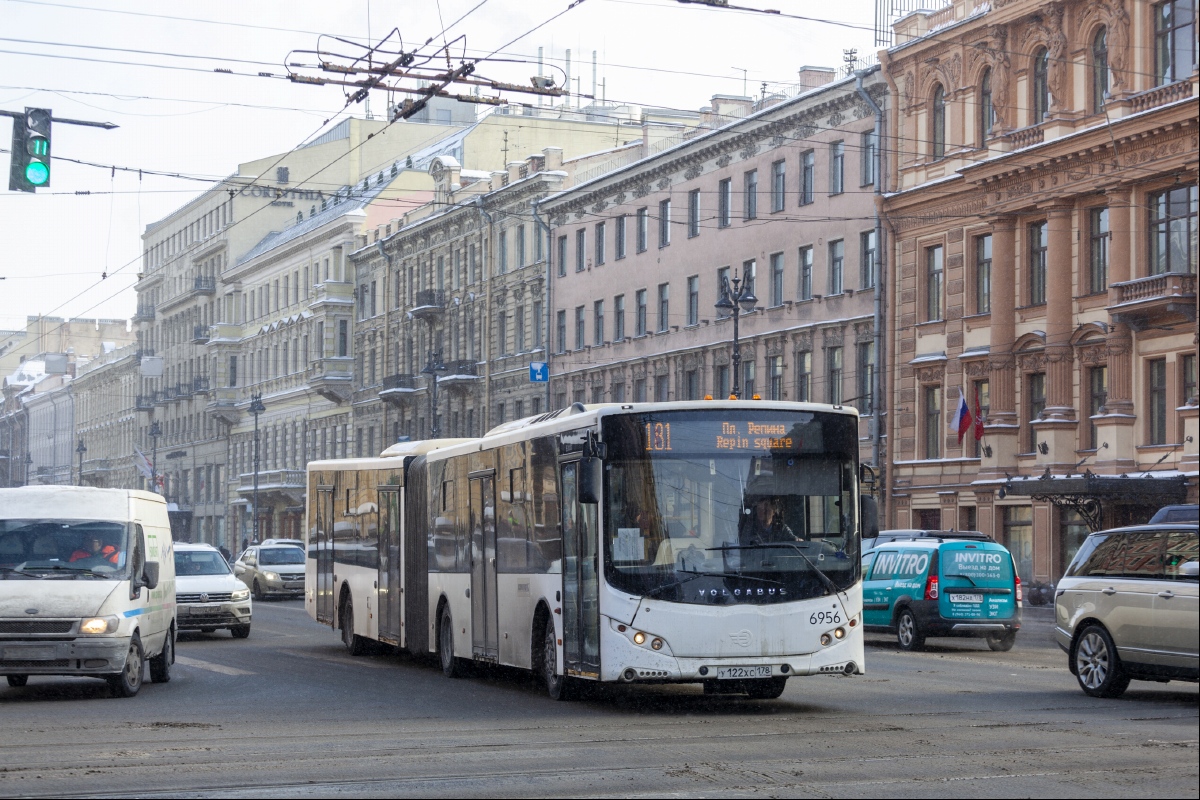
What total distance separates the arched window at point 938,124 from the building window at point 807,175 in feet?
14.8

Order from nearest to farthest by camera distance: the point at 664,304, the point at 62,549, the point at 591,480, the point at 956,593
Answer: the point at 591,480 < the point at 62,549 < the point at 956,593 < the point at 664,304

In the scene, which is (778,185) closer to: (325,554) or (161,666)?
(325,554)

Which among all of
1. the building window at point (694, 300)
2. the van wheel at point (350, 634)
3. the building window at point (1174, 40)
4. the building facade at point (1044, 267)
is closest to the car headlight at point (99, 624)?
the van wheel at point (350, 634)

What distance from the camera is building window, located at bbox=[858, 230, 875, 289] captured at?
4861cm

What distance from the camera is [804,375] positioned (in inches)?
2009

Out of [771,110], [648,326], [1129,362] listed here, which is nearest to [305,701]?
[1129,362]

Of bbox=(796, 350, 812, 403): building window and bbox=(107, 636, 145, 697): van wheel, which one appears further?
bbox=(796, 350, 812, 403): building window

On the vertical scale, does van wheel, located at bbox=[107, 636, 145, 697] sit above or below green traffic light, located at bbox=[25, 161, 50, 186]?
below

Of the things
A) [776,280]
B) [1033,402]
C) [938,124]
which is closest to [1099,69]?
[938,124]

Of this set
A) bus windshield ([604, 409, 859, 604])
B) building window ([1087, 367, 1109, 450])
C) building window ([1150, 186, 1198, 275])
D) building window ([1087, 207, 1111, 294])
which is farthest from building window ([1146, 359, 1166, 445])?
bus windshield ([604, 409, 859, 604])

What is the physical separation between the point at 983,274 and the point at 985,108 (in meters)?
4.00

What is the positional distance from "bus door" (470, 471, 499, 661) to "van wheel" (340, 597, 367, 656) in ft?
19.5

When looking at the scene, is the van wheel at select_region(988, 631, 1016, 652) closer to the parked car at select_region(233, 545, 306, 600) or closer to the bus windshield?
the bus windshield

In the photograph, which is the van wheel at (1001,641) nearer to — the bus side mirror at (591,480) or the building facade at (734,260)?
the bus side mirror at (591,480)
